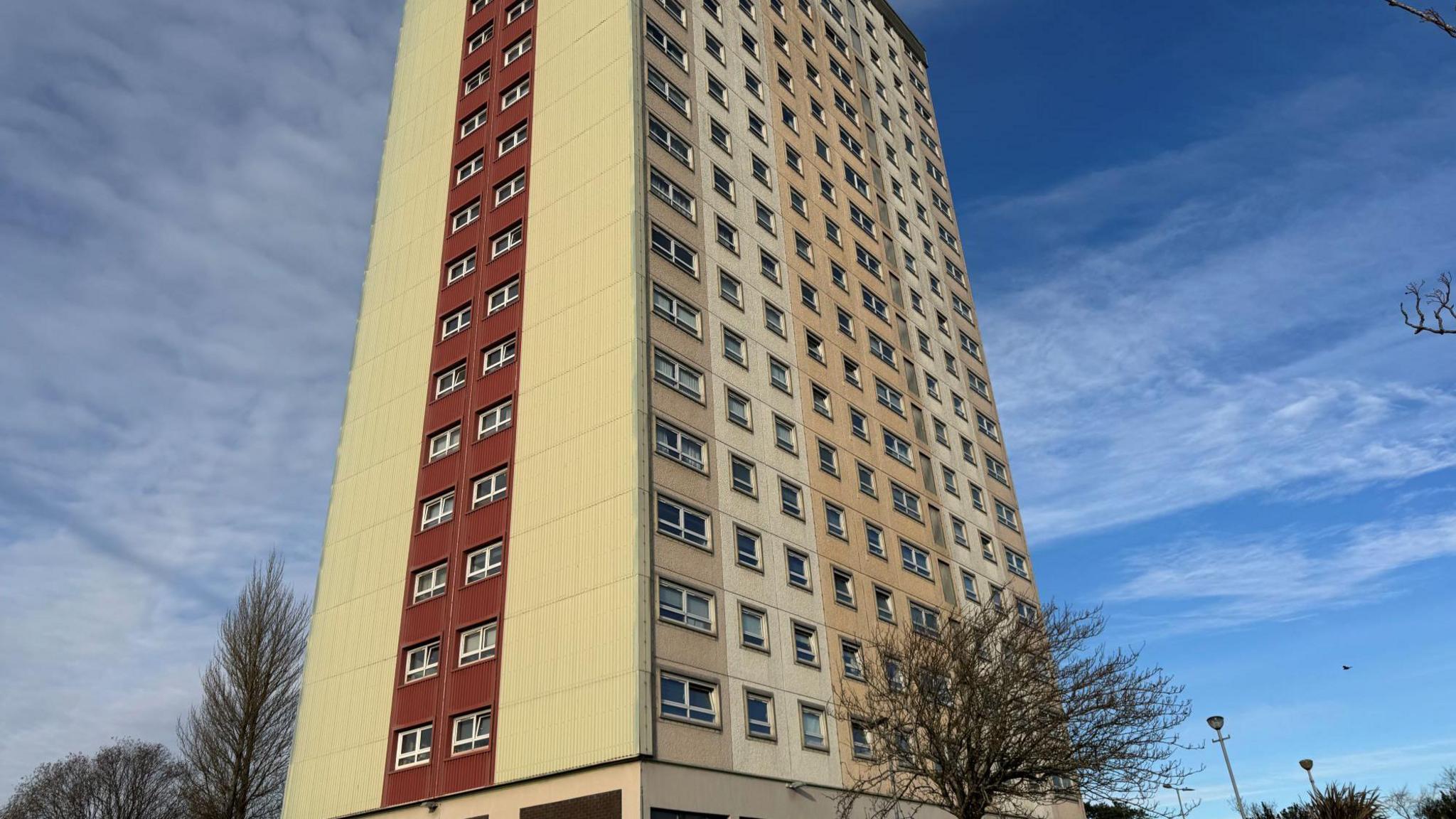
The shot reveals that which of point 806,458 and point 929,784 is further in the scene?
point 806,458

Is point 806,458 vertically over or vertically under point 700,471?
over

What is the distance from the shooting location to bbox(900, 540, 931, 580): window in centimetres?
4053

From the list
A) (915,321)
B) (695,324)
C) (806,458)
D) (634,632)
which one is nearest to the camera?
(634,632)

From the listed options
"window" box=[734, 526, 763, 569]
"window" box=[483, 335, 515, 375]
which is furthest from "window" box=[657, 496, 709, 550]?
"window" box=[483, 335, 515, 375]

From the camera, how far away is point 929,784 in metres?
33.0

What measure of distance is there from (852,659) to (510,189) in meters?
22.1

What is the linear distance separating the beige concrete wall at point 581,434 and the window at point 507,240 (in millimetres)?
764

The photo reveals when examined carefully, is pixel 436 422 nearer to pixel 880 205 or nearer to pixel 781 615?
pixel 781 615

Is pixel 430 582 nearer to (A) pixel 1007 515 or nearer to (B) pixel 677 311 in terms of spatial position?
(B) pixel 677 311

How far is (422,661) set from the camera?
101ft

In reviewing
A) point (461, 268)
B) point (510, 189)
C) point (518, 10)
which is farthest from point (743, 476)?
point (518, 10)

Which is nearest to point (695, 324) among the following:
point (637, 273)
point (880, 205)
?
point (637, 273)

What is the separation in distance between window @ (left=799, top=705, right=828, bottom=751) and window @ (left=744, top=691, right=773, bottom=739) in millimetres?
1451

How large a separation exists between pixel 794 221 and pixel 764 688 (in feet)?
72.0
